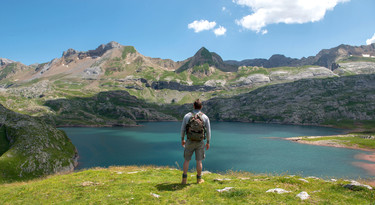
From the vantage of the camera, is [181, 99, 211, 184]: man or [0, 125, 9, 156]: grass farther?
[0, 125, 9, 156]: grass

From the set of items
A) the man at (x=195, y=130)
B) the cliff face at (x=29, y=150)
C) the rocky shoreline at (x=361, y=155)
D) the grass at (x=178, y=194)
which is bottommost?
the rocky shoreline at (x=361, y=155)

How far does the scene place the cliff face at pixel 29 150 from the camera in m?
53.5

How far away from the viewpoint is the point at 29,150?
6031 cm

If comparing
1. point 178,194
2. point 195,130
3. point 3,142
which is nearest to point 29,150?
point 3,142

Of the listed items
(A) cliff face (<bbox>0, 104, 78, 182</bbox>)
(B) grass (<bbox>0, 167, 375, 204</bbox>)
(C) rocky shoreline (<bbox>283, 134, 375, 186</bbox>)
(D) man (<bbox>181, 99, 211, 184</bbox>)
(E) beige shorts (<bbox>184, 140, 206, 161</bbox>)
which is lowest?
(C) rocky shoreline (<bbox>283, 134, 375, 186</bbox>)

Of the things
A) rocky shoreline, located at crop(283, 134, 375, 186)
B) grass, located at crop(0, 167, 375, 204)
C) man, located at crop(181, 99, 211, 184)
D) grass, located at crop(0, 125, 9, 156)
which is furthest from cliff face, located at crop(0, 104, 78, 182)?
rocky shoreline, located at crop(283, 134, 375, 186)

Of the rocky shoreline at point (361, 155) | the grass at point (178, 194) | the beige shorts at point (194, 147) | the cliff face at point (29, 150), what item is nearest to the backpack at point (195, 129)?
the beige shorts at point (194, 147)

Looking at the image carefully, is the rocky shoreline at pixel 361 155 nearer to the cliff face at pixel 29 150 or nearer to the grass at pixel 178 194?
the grass at pixel 178 194

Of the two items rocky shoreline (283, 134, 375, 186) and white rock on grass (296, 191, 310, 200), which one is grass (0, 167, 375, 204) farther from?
rocky shoreline (283, 134, 375, 186)

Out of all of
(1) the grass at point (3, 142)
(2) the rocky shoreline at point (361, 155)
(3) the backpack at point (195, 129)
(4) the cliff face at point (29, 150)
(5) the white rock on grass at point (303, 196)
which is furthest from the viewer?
(2) the rocky shoreline at point (361, 155)

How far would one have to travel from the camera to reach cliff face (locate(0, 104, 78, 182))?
175ft

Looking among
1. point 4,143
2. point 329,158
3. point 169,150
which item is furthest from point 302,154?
point 4,143

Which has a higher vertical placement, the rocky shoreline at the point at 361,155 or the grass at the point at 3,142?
the grass at the point at 3,142

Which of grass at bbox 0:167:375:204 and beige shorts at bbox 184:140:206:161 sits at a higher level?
beige shorts at bbox 184:140:206:161
